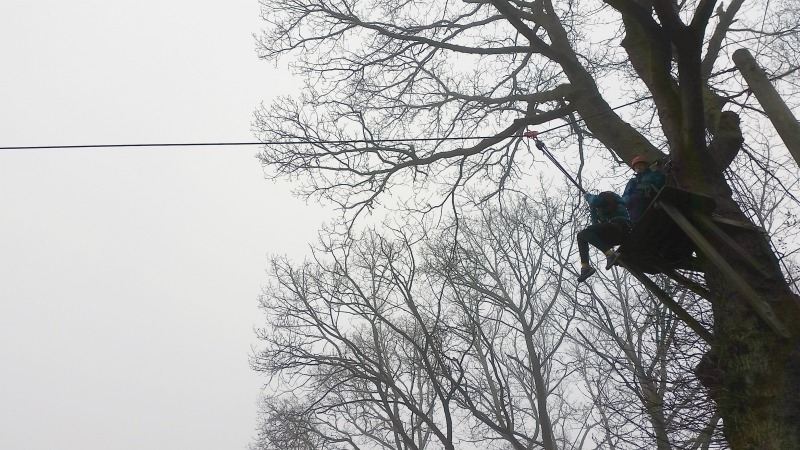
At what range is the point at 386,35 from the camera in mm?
8875

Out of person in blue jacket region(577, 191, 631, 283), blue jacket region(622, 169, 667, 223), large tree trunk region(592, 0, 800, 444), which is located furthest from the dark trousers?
large tree trunk region(592, 0, 800, 444)

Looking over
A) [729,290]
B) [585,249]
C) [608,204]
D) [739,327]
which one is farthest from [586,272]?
[739,327]

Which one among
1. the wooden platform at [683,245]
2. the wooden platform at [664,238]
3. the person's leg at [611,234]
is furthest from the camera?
the person's leg at [611,234]

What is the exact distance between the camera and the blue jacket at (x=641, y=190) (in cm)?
559

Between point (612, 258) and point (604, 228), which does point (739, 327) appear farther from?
point (604, 228)

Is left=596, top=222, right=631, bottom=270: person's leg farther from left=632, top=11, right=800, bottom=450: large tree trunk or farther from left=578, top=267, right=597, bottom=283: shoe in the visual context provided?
left=632, top=11, right=800, bottom=450: large tree trunk

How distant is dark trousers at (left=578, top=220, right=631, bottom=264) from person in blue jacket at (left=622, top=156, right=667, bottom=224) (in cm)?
24

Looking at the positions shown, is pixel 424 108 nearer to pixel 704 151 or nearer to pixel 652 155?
pixel 652 155

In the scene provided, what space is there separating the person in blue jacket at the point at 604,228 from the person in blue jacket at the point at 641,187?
25cm

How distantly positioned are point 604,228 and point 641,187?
1.89ft

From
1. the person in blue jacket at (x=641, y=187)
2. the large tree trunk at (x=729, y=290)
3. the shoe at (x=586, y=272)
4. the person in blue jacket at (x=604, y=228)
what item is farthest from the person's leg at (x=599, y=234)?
the large tree trunk at (x=729, y=290)

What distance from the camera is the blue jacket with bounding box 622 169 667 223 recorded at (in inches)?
220

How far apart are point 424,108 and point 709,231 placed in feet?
15.6

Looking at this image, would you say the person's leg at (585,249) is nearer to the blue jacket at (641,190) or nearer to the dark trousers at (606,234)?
the dark trousers at (606,234)
